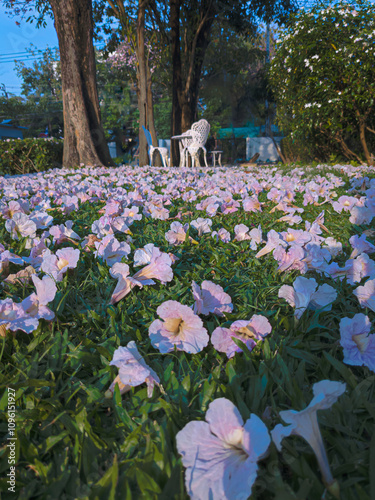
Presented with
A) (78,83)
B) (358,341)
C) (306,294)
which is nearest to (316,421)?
(358,341)

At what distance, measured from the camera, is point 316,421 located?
60 centimetres

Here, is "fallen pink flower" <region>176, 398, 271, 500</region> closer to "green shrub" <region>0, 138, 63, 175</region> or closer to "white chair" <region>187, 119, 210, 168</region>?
"white chair" <region>187, 119, 210, 168</region>

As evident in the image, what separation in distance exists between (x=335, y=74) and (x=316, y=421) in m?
10.2

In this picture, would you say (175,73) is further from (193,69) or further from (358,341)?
(358,341)

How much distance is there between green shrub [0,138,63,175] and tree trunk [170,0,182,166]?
5278mm

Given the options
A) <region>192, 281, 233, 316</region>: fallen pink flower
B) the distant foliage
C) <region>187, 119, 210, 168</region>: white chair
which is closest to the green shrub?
<region>187, 119, 210, 168</region>: white chair

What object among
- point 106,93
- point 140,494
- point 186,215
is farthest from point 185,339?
point 106,93

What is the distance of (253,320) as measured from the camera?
1.04 metres

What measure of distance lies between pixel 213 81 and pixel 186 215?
3317 centimetres

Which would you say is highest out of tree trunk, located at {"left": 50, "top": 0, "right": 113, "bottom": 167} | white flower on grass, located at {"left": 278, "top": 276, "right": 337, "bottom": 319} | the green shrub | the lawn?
tree trunk, located at {"left": 50, "top": 0, "right": 113, "bottom": 167}

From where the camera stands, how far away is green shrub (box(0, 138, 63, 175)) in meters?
11.3

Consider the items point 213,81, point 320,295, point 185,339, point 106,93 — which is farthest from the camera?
point 106,93

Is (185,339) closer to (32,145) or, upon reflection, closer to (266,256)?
(266,256)

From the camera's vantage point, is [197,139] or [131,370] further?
[197,139]
